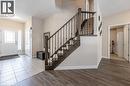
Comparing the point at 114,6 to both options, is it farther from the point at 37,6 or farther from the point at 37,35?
the point at 37,35

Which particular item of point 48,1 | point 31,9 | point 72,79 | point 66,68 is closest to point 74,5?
point 48,1

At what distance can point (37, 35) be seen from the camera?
983cm

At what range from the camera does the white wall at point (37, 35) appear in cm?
966

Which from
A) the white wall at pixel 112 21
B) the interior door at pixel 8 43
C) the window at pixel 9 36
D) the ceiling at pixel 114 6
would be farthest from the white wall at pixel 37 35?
the ceiling at pixel 114 6

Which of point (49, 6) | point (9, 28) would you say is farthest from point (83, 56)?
point (9, 28)

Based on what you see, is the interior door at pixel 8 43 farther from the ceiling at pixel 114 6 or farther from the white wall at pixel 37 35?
the ceiling at pixel 114 6

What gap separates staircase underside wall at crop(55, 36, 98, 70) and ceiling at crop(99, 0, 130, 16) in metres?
A: 2.18

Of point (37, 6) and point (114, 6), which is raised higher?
point (37, 6)

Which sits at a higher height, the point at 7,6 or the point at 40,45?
the point at 7,6

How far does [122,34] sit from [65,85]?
6608 mm

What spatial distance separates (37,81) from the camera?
3.85 metres

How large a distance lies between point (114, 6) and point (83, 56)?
328 centimetres

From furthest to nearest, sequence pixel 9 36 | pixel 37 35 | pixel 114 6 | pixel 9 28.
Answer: pixel 9 28 < pixel 9 36 < pixel 37 35 < pixel 114 6

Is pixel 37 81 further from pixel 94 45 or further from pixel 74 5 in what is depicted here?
pixel 74 5
